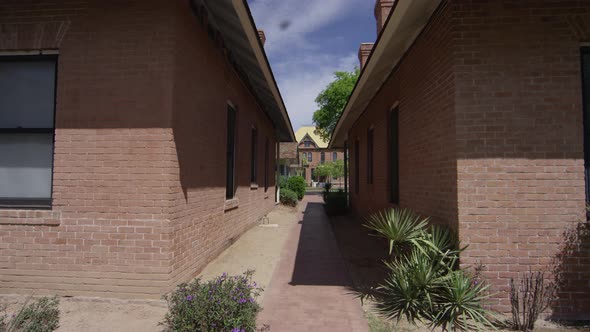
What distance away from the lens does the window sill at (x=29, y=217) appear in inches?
159

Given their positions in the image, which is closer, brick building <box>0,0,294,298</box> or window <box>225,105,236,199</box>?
brick building <box>0,0,294,298</box>

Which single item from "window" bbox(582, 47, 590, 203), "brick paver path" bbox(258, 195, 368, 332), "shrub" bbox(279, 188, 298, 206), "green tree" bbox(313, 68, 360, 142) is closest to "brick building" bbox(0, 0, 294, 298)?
"brick paver path" bbox(258, 195, 368, 332)

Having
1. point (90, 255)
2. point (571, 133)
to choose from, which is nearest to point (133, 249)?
point (90, 255)

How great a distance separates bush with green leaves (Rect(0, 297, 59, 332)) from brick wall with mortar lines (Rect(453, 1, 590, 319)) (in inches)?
173

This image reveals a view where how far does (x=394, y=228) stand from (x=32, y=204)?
462 cm

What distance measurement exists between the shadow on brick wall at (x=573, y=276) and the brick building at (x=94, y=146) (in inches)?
175

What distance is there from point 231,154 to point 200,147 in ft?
8.19

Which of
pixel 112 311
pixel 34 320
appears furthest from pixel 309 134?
pixel 34 320

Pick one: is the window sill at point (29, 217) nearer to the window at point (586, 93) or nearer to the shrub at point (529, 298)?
the shrub at point (529, 298)

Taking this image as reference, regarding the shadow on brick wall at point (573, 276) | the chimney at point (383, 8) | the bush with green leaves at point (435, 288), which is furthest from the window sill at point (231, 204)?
the chimney at point (383, 8)

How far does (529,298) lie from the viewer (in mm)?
3539

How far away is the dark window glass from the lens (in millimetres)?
7133

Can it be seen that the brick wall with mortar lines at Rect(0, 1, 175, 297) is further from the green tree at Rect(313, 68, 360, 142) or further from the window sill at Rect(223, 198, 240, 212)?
the green tree at Rect(313, 68, 360, 142)

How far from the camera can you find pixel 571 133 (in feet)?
12.2
